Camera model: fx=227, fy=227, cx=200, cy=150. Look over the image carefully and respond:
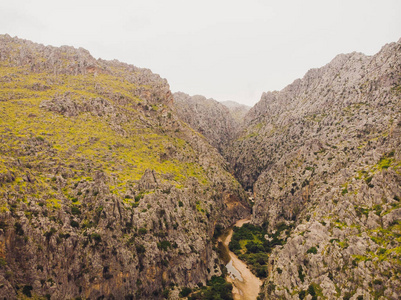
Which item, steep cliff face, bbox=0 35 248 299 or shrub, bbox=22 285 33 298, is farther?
steep cliff face, bbox=0 35 248 299

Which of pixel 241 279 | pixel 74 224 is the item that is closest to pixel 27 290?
pixel 74 224

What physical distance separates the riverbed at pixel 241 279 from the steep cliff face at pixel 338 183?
14.4m

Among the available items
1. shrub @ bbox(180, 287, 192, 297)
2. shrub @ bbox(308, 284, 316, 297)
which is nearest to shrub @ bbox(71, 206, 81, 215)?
shrub @ bbox(180, 287, 192, 297)

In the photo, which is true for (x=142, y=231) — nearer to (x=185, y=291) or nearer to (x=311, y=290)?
(x=185, y=291)

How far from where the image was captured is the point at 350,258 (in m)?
47.0

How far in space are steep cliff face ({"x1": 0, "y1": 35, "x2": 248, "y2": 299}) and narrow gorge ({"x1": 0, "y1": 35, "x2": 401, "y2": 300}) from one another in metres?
0.45

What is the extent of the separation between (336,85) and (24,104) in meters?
185

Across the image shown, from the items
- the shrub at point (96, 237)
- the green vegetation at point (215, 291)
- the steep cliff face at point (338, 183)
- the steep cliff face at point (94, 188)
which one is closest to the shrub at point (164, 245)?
the steep cliff face at point (94, 188)

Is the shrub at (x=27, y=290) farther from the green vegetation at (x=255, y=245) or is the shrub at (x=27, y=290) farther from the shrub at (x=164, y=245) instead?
the green vegetation at (x=255, y=245)

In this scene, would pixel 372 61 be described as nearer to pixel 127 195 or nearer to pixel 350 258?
pixel 350 258

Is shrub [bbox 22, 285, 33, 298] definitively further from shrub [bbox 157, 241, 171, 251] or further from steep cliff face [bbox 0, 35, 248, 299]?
shrub [bbox 157, 241, 171, 251]

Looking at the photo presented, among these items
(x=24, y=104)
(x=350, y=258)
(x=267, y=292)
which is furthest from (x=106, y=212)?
(x=24, y=104)

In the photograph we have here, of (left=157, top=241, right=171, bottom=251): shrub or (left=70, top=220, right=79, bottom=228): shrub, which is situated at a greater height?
(left=70, top=220, right=79, bottom=228): shrub

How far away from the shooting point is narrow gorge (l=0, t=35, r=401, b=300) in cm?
4972
